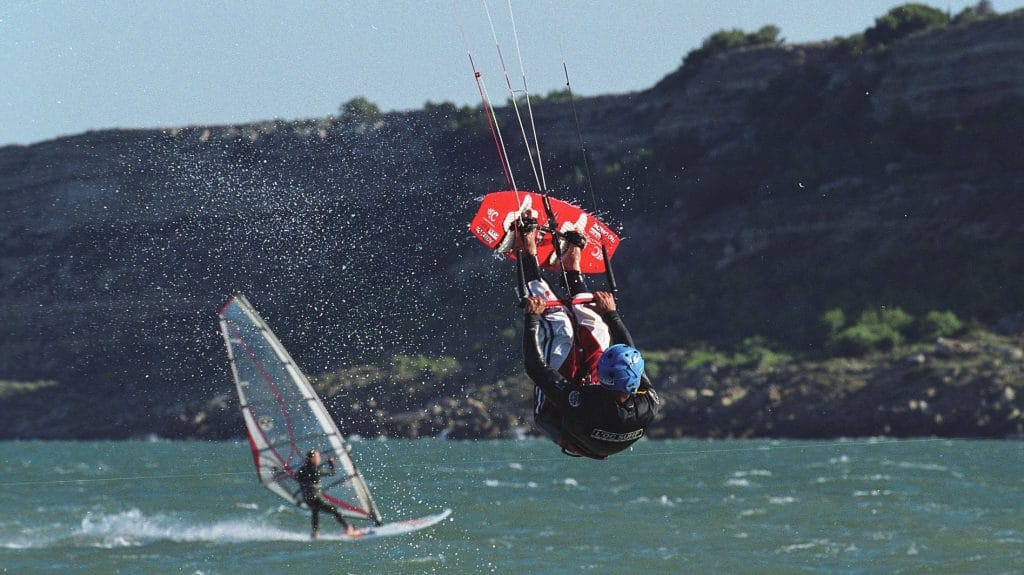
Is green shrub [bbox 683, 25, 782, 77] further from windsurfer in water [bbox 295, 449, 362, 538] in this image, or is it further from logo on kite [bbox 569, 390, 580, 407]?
logo on kite [bbox 569, 390, 580, 407]

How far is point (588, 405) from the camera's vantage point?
38.5ft

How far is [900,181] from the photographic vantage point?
71562mm

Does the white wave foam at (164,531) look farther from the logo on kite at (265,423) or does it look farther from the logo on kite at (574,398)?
the logo on kite at (574,398)

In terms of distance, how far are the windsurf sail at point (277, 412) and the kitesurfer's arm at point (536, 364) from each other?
15.5 metres

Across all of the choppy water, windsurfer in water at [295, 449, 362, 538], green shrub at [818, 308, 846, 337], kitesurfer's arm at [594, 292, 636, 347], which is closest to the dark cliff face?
green shrub at [818, 308, 846, 337]

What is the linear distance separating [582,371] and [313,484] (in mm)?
16174

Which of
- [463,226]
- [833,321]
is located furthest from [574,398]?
[463,226]

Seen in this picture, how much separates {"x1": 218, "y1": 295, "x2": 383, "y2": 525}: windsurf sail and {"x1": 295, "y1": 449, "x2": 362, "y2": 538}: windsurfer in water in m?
0.17

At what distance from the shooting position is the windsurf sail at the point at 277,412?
2670 centimetres

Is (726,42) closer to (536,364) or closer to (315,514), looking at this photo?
(315,514)

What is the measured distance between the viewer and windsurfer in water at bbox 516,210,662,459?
1169cm

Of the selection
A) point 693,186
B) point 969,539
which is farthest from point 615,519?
point 693,186

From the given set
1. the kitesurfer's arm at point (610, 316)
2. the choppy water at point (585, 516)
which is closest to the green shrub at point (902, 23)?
the choppy water at point (585, 516)

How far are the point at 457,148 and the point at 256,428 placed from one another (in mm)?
53713
